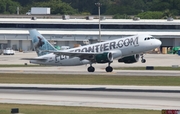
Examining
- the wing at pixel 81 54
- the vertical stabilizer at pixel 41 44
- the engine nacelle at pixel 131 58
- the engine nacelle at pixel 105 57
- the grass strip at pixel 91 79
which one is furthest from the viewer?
the vertical stabilizer at pixel 41 44

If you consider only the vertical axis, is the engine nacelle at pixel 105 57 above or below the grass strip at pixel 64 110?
above

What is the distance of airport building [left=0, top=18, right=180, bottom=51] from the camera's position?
486 feet

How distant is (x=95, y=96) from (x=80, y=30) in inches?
4134

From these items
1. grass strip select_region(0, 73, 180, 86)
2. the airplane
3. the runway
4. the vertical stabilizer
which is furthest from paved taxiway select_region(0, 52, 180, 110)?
the vertical stabilizer

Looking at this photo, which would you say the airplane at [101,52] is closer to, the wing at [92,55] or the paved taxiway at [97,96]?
the wing at [92,55]

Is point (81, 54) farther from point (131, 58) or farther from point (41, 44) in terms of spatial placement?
point (131, 58)

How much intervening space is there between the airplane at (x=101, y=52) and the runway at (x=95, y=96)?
64.8 feet

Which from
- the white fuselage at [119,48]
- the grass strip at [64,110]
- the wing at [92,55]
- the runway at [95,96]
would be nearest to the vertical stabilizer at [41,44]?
the white fuselage at [119,48]

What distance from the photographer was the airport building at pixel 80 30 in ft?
486

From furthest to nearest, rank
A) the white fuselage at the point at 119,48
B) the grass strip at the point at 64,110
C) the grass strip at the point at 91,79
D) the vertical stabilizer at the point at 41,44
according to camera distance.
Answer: the vertical stabilizer at the point at 41,44 → the white fuselage at the point at 119,48 → the grass strip at the point at 91,79 → the grass strip at the point at 64,110

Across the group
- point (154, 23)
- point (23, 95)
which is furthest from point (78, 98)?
point (154, 23)

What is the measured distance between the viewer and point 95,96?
154ft

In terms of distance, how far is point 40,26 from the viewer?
502ft

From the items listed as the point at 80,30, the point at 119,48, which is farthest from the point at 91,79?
the point at 80,30
